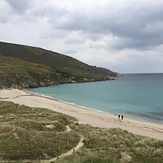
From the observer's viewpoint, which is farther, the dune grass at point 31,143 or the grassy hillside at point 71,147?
the dune grass at point 31,143

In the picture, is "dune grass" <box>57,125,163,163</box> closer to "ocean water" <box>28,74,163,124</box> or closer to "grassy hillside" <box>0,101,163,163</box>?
"grassy hillside" <box>0,101,163,163</box>

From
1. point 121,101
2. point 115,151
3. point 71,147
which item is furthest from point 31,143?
point 121,101

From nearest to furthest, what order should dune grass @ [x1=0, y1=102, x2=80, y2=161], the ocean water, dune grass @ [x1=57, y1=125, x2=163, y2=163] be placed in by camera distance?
dune grass @ [x1=57, y1=125, x2=163, y2=163] → dune grass @ [x1=0, y1=102, x2=80, y2=161] → the ocean water

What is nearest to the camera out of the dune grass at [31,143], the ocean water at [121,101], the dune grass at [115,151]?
the dune grass at [115,151]

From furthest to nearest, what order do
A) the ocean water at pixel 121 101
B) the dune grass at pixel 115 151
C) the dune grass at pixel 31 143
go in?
the ocean water at pixel 121 101 → the dune grass at pixel 31 143 → the dune grass at pixel 115 151

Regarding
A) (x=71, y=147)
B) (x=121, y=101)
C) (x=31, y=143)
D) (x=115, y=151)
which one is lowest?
(x=121, y=101)

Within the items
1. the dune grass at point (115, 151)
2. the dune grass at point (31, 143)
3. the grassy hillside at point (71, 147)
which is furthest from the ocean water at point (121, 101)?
the dune grass at point (31, 143)

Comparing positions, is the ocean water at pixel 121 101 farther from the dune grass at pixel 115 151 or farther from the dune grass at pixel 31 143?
the dune grass at pixel 31 143

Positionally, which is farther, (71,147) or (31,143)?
(71,147)

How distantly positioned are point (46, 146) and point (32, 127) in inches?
200

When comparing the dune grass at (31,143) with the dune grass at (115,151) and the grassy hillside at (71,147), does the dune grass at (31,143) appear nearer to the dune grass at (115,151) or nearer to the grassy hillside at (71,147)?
the grassy hillside at (71,147)

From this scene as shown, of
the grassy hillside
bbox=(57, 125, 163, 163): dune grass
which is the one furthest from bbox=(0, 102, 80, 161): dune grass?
bbox=(57, 125, 163, 163): dune grass

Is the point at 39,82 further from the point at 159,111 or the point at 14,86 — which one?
the point at 159,111

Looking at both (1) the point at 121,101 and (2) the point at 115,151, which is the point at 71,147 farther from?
(1) the point at 121,101
